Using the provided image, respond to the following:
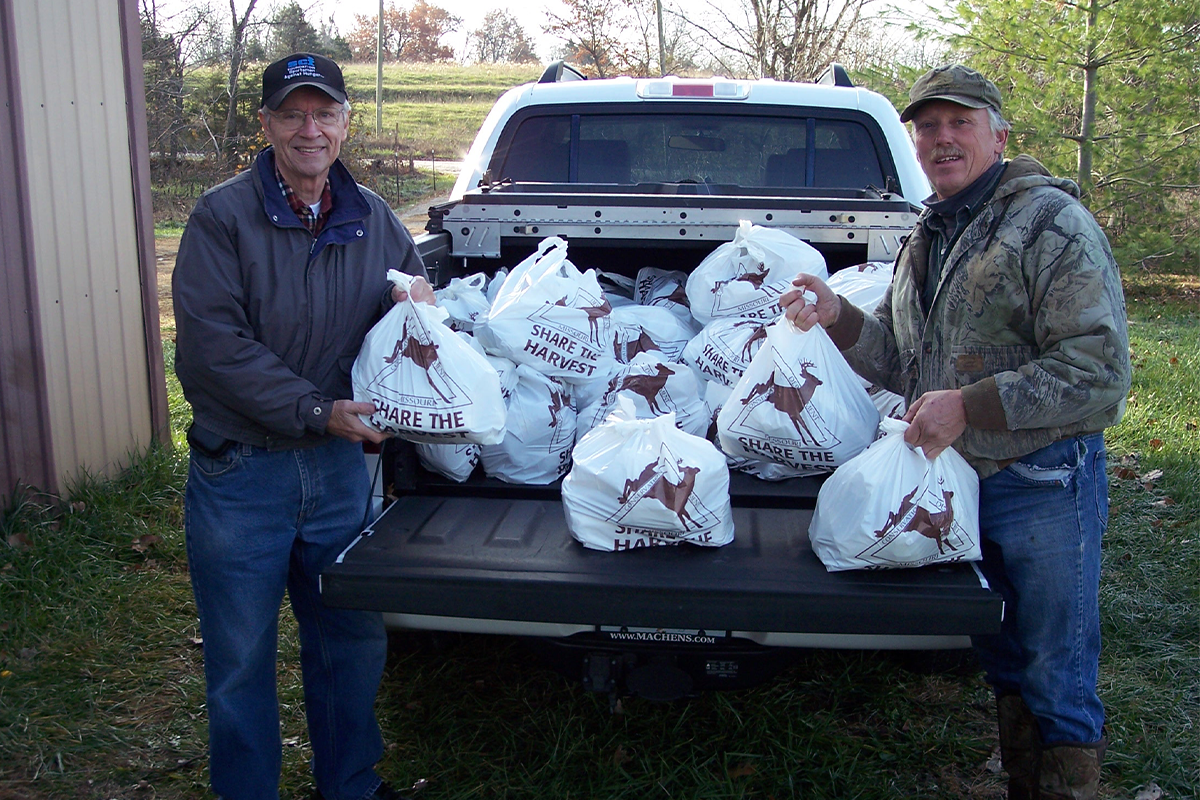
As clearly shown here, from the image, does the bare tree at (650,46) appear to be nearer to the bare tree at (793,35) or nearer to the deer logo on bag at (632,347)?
the bare tree at (793,35)

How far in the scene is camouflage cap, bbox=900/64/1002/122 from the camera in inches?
90.9

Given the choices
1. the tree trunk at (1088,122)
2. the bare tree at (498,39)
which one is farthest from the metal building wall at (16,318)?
the bare tree at (498,39)

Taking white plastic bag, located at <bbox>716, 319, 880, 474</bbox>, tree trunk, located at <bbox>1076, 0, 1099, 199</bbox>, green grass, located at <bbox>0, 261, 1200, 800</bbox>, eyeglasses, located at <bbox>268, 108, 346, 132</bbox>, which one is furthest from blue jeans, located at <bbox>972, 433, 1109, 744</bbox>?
tree trunk, located at <bbox>1076, 0, 1099, 199</bbox>

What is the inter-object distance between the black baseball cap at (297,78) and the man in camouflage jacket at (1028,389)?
1.40m

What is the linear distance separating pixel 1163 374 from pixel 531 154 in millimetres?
5313

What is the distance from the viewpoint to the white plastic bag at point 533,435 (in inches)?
117

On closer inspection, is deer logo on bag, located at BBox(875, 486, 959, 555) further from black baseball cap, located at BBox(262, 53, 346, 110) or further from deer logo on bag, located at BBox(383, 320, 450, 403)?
black baseball cap, located at BBox(262, 53, 346, 110)

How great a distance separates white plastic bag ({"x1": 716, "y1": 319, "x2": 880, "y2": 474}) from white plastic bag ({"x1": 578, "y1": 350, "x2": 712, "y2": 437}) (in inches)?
16.4

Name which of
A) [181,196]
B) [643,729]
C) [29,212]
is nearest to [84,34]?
[29,212]

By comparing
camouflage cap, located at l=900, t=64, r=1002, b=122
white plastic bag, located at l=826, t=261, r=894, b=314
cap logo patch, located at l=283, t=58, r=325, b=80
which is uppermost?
cap logo patch, located at l=283, t=58, r=325, b=80

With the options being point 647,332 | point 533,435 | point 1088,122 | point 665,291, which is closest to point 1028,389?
point 533,435

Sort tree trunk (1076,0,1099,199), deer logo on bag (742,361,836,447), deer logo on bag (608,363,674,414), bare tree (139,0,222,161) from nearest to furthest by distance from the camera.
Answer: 1. deer logo on bag (742,361,836,447)
2. deer logo on bag (608,363,674,414)
3. tree trunk (1076,0,1099,199)
4. bare tree (139,0,222,161)

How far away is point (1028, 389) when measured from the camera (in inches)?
86.5

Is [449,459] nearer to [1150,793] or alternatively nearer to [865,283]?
[865,283]
